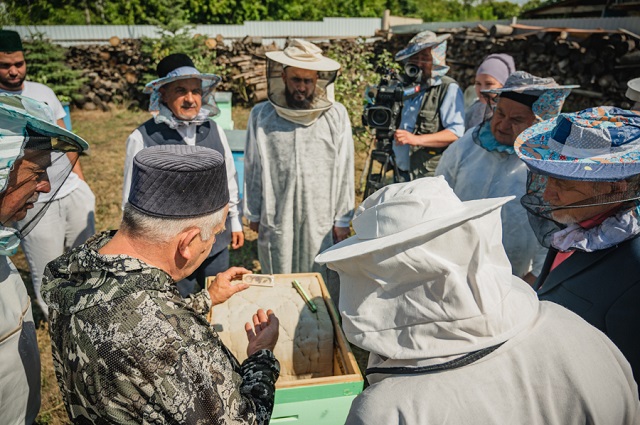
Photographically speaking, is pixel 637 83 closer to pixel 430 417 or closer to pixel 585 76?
pixel 430 417

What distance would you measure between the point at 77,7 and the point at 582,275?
104 ft

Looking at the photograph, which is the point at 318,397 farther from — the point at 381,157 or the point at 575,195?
the point at 381,157

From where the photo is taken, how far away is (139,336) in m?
1.17

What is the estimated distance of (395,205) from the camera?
1044mm

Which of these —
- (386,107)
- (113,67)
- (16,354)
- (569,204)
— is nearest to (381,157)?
(386,107)

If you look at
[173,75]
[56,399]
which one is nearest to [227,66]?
[173,75]

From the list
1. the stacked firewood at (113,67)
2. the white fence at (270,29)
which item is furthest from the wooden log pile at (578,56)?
the stacked firewood at (113,67)

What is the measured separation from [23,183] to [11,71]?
6.93 feet

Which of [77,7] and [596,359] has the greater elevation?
[77,7]

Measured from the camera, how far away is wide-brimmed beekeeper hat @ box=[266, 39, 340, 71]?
2.74 meters

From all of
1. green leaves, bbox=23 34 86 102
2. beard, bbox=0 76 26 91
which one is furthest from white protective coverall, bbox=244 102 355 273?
green leaves, bbox=23 34 86 102

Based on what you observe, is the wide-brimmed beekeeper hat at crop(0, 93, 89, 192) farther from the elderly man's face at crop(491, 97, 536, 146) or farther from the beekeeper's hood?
the elderly man's face at crop(491, 97, 536, 146)

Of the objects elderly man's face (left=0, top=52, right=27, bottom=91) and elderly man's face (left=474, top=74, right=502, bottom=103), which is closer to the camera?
elderly man's face (left=0, top=52, right=27, bottom=91)

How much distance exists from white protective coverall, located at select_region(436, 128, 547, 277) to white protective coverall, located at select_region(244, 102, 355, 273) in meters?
0.88
